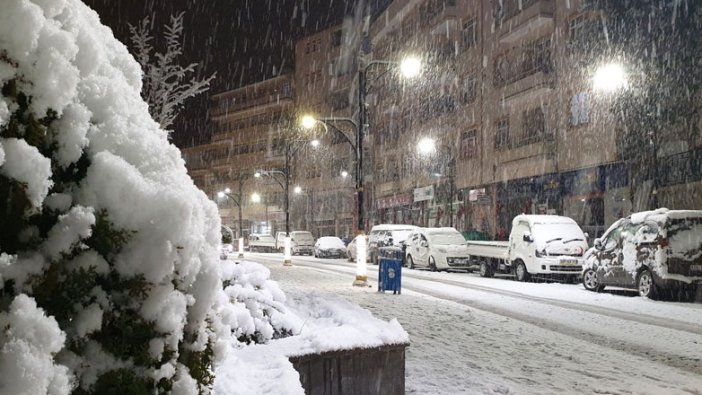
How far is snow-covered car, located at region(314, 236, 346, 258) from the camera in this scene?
42.2 meters

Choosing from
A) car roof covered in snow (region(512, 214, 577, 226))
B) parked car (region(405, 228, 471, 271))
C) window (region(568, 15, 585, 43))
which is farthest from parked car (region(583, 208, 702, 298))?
window (region(568, 15, 585, 43))

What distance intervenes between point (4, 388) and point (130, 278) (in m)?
0.45

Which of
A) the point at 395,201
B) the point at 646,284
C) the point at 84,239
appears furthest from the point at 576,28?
the point at 84,239

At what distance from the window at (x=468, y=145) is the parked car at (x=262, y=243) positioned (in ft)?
79.1

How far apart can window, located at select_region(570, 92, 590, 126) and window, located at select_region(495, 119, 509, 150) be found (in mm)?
5514

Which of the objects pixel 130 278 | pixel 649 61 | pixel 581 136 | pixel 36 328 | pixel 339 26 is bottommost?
pixel 36 328

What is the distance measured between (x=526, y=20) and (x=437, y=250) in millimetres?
12053

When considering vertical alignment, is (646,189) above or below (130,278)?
above

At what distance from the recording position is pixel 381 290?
16203 millimetres

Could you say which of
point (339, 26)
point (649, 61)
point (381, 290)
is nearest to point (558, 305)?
point (381, 290)

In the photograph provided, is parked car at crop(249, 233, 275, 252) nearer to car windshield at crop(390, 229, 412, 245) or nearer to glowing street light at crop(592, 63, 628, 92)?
car windshield at crop(390, 229, 412, 245)

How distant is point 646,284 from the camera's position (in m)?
15.5

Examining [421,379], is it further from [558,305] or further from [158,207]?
[558,305]

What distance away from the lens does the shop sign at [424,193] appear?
4302 centimetres
